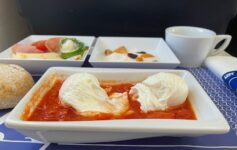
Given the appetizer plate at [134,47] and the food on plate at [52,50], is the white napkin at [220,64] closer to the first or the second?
the appetizer plate at [134,47]

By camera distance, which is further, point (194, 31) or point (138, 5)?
point (138, 5)

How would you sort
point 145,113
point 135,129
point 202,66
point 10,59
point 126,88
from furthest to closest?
point 202,66 → point 10,59 → point 126,88 → point 145,113 → point 135,129

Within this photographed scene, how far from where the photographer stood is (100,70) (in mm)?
645

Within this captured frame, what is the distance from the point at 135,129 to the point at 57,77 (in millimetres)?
312

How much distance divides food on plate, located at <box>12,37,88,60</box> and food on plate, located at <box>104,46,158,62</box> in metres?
0.09

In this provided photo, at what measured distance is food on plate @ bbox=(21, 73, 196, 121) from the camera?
492 mm

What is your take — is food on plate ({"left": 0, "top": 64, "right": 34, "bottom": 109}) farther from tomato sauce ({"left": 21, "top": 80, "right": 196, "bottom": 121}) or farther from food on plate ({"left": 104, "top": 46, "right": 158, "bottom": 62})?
food on plate ({"left": 104, "top": 46, "right": 158, "bottom": 62})

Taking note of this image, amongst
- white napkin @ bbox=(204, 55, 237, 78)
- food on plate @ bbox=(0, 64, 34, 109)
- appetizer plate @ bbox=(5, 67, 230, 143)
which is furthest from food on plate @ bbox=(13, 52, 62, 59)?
white napkin @ bbox=(204, 55, 237, 78)

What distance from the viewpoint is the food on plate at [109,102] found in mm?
492

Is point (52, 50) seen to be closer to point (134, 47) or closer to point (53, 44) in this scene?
point (53, 44)

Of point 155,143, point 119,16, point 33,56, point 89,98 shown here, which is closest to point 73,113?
point 89,98

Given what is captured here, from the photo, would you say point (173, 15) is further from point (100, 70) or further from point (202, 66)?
point (100, 70)

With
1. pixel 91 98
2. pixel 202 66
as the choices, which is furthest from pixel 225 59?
pixel 91 98

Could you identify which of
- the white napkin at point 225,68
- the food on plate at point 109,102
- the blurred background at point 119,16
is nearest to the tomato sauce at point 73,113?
the food on plate at point 109,102
